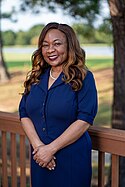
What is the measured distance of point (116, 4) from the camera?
3838mm

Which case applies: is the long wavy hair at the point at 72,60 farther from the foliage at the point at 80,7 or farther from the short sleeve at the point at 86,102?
the foliage at the point at 80,7

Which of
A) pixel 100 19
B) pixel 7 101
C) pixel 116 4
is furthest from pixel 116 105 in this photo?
pixel 7 101

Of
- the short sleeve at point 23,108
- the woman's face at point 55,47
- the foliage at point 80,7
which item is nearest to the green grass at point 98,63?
the foliage at point 80,7

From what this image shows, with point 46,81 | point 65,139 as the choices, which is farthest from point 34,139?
point 46,81

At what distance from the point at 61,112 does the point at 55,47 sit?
1.07 feet

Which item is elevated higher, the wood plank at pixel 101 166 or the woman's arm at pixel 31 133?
the woman's arm at pixel 31 133

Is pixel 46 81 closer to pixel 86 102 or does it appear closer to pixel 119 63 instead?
pixel 86 102

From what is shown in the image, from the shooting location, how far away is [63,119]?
200 cm

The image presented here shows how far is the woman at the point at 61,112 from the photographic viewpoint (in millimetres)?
1974

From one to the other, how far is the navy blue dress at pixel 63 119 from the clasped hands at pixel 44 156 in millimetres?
37

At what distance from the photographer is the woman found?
77.7 inches

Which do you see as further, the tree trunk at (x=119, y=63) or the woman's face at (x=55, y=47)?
the tree trunk at (x=119, y=63)

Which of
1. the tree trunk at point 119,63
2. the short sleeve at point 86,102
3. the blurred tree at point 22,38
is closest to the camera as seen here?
the short sleeve at point 86,102

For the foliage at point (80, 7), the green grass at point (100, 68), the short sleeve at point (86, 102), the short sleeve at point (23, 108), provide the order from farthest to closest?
the green grass at point (100, 68) → the foliage at point (80, 7) → the short sleeve at point (23, 108) → the short sleeve at point (86, 102)
